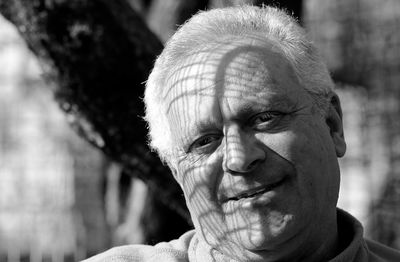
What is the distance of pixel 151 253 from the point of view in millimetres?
2236

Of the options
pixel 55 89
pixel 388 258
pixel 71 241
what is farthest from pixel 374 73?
pixel 388 258

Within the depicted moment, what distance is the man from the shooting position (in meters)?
1.88

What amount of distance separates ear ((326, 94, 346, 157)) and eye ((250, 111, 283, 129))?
0.20m

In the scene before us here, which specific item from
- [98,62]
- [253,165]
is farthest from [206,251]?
[98,62]

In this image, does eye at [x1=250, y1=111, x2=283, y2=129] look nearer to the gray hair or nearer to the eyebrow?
the eyebrow

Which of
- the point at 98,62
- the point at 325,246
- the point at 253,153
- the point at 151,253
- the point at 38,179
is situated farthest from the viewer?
the point at 38,179

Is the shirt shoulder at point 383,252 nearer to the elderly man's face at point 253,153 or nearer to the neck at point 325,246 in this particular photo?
the neck at point 325,246

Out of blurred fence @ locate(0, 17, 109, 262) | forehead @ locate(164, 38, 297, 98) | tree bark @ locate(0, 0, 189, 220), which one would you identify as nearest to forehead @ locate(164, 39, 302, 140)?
forehead @ locate(164, 38, 297, 98)

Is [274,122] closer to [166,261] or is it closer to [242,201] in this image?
[242,201]

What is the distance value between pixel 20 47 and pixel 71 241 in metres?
1.81

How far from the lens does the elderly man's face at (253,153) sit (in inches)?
73.8

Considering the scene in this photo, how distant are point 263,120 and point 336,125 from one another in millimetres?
259

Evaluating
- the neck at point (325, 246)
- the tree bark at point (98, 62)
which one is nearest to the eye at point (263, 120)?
the neck at point (325, 246)

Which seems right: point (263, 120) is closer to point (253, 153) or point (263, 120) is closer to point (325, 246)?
point (253, 153)
